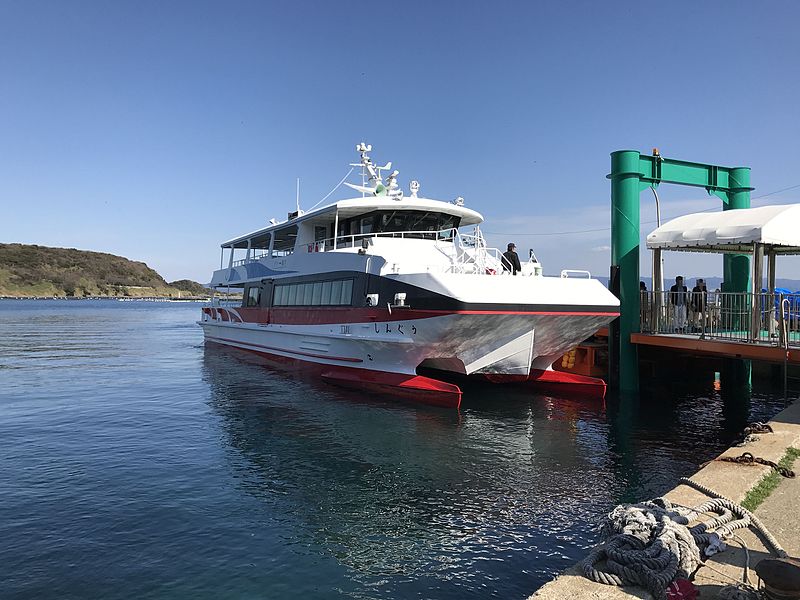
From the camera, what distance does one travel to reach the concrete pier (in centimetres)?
352

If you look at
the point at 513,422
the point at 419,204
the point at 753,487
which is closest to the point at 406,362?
the point at 513,422

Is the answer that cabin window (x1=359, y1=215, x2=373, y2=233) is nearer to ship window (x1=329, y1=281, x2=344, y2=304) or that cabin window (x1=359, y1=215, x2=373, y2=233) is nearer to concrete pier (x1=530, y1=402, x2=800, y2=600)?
ship window (x1=329, y1=281, x2=344, y2=304)

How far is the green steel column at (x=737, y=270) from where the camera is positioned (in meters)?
15.5

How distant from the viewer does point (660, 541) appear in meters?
3.91

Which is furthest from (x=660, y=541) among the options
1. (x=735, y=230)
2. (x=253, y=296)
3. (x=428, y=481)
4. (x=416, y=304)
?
(x=253, y=296)

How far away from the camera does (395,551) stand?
5.96 m

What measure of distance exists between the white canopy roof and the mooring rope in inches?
344

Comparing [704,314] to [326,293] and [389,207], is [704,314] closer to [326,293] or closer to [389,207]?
[389,207]

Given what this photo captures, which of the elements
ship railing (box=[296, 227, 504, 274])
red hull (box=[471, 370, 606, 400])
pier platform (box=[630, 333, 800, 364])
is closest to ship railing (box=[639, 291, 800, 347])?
pier platform (box=[630, 333, 800, 364])

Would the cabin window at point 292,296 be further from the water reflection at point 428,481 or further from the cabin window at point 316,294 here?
the water reflection at point 428,481

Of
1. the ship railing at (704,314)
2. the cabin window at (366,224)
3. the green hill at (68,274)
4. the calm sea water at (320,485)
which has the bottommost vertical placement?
the calm sea water at (320,485)

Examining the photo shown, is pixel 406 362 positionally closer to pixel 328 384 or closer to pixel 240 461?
pixel 328 384

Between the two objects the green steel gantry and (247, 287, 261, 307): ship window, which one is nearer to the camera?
the green steel gantry

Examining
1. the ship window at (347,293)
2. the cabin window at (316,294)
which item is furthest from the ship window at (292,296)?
the ship window at (347,293)
